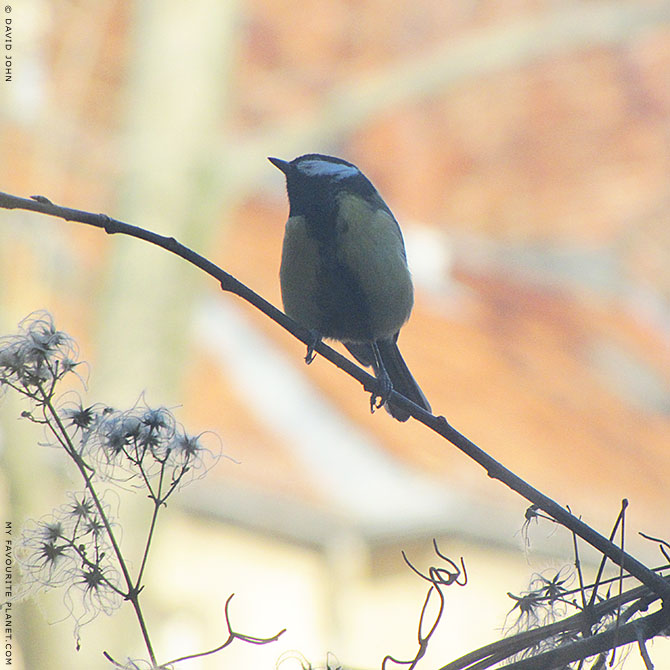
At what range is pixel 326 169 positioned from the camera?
1278 millimetres

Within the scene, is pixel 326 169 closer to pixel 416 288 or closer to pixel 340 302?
pixel 340 302

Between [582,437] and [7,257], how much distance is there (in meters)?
3.50

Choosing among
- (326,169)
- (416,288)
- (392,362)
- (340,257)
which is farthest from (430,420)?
(416,288)

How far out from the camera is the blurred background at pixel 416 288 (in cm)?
392

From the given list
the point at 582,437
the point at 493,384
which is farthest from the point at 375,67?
the point at 582,437

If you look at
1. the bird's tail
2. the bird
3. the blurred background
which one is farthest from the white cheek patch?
the blurred background

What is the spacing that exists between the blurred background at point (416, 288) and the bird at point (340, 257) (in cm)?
40

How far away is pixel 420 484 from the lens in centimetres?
471

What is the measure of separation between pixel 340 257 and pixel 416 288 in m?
5.34

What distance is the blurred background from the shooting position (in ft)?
12.8

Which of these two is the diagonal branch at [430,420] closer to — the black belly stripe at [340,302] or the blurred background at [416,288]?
the blurred background at [416,288]

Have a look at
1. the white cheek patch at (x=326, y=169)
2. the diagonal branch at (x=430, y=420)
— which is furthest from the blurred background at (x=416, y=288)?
the white cheek patch at (x=326, y=169)

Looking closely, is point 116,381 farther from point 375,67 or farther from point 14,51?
point 375,67

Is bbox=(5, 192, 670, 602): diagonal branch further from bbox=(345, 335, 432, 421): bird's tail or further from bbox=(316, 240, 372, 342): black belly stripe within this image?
bbox=(345, 335, 432, 421): bird's tail
